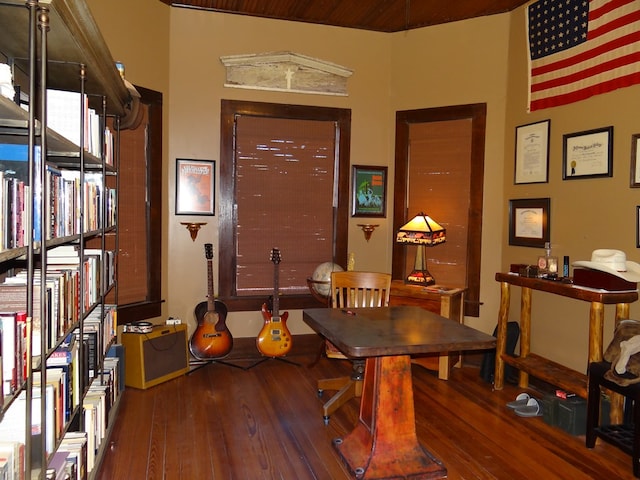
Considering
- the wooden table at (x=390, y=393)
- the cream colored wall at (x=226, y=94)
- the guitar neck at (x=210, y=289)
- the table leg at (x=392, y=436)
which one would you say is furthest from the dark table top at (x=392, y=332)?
the cream colored wall at (x=226, y=94)

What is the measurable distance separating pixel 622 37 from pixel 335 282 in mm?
2658

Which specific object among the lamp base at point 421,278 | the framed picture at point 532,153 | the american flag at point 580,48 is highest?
the american flag at point 580,48

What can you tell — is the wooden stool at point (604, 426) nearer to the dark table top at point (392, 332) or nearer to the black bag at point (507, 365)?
the dark table top at point (392, 332)

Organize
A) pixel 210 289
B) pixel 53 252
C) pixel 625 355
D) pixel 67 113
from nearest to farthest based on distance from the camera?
pixel 67 113
pixel 53 252
pixel 625 355
pixel 210 289

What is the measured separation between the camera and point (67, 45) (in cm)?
222

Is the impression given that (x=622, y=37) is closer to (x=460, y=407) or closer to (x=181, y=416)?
(x=460, y=407)

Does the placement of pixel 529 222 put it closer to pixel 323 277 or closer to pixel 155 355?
pixel 323 277

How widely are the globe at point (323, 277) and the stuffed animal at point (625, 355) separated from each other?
2313mm

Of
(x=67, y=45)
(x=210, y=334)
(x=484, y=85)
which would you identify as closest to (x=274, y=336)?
(x=210, y=334)

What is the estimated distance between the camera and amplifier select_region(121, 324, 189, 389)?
3.92 metres

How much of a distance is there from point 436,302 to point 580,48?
7.37 ft

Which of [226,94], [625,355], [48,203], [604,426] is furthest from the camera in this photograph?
[226,94]

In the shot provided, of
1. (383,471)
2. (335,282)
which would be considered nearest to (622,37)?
(335,282)

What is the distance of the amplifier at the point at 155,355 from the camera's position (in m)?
3.92
